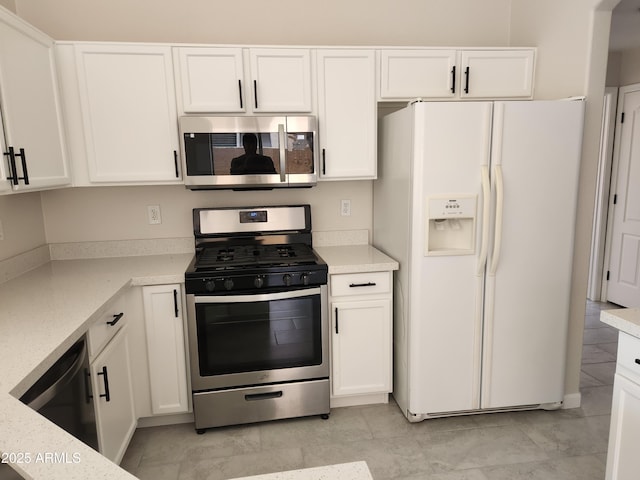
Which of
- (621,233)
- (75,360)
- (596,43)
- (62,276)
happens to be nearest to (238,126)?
(62,276)

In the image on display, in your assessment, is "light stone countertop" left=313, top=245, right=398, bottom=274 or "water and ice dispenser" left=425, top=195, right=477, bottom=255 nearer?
"water and ice dispenser" left=425, top=195, right=477, bottom=255

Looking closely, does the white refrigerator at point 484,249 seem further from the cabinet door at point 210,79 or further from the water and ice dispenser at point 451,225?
the cabinet door at point 210,79

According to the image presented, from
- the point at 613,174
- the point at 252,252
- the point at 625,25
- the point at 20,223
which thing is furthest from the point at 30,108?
the point at 613,174

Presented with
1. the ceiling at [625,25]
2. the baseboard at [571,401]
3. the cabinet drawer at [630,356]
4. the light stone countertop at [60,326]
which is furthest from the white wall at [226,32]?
the cabinet drawer at [630,356]

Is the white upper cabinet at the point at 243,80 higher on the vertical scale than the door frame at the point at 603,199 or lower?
higher

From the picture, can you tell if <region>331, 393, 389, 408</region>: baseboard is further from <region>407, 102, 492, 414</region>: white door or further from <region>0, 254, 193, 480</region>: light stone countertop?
<region>0, 254, 193, 480</region>: light stone countertop

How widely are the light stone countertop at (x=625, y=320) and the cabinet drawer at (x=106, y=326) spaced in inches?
76.9

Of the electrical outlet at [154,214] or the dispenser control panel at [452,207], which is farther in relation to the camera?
the electrical outlet at [154,214]

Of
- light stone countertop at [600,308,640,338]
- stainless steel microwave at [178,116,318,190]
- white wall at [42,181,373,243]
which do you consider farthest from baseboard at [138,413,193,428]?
light stone countertop at [600,308,640,338]

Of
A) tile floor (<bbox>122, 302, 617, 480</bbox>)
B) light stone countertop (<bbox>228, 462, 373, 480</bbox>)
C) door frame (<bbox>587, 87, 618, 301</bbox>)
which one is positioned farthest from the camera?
door frame (<bbox>587, 87, 618, 301</bbox>)

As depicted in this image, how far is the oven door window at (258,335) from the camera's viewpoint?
231 centimetres

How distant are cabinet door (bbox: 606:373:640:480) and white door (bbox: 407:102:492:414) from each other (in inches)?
34.7

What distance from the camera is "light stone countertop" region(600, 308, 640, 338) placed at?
1.38m

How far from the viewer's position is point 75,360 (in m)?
1.55
